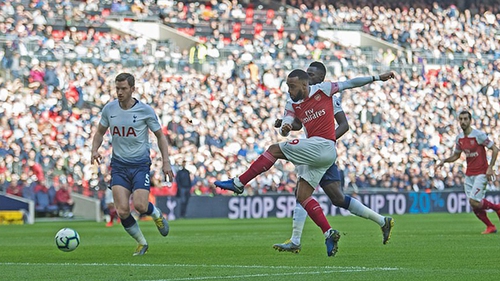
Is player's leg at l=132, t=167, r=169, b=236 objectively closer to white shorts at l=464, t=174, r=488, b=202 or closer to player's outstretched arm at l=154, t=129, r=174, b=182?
player's outstretched arm at l=154, t=129, r=174, b=182

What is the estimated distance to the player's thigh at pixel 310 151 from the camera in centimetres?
1260

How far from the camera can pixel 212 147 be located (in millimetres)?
39500

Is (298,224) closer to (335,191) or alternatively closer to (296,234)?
(296,234)

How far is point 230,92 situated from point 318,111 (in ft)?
98.7

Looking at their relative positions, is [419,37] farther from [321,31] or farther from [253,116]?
[253,116]

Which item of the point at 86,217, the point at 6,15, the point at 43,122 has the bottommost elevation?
the point at 86,217

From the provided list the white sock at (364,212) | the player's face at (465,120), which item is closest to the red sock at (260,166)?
the white sock at (364,212)

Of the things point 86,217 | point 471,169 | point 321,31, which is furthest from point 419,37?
point 471,169

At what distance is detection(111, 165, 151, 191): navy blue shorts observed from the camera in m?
14.1

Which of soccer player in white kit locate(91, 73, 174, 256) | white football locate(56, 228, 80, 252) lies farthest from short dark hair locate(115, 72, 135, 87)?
white football locate(56, 228, 80, 252)

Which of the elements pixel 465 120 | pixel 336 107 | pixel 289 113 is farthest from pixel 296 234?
pixel 465 120

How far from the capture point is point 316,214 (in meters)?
13.0

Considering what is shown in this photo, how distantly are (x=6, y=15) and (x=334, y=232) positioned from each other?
101 feet

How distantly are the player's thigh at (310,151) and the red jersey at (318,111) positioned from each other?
144 mm
